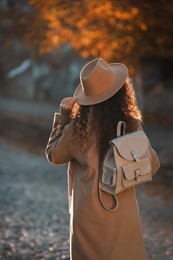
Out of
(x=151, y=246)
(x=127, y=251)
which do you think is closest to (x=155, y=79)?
(x=151, y=246)

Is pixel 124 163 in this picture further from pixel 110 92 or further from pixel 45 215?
pixel 45 215

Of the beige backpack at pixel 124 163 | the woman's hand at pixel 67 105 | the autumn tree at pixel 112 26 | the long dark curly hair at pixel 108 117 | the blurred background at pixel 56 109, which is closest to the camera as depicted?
the beige backpack at pixel 124 163

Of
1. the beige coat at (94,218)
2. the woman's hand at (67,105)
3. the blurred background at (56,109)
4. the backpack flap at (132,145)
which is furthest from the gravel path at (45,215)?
the backpack flap at (132,145)

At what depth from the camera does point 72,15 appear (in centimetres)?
1584

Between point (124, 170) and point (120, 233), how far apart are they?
1.31 ft

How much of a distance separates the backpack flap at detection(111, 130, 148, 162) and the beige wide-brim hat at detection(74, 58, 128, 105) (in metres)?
0.26

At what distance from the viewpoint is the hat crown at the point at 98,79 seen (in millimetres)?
3494

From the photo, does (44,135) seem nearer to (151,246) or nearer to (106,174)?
(151,246)

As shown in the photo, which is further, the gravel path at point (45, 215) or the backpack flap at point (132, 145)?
the gravel path at point (45, 215)

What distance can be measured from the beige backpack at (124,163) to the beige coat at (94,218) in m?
0.06

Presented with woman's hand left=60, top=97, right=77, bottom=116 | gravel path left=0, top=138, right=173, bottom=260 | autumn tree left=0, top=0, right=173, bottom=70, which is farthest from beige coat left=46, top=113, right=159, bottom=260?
autumn tree left=0, top=0, right=173, bottom=70

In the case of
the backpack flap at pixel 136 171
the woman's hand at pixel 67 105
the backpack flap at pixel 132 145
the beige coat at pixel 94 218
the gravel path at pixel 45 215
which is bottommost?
the gravel path at pixel 45 215

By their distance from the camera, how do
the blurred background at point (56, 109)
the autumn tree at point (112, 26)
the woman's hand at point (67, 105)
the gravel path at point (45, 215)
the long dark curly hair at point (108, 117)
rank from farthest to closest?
the autumn tree at point (112, 26)
the blurred background at point (56, 109)
the gravel path at point (45, 215)
the woman's hand at point (67, 105)
the long dark curly hair at point (108, 117)

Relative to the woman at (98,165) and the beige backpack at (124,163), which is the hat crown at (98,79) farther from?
the beige backpack at (124,163)
